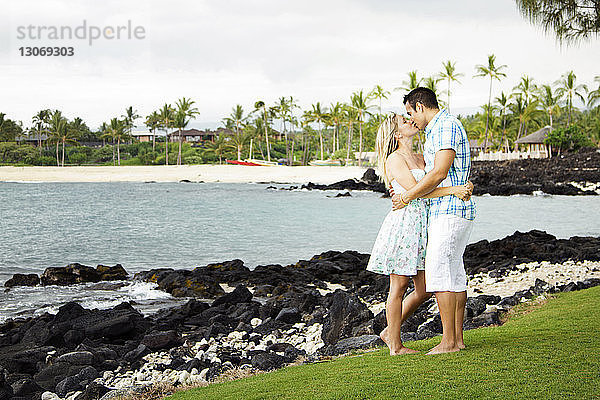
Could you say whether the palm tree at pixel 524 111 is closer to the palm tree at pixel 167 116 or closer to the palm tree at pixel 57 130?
the palm tree at pixel 167 116

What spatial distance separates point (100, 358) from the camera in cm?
790

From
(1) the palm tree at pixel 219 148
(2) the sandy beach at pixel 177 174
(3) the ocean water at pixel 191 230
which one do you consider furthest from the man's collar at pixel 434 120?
(1) the palm tree at pixel 219 148

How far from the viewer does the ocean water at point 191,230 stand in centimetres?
1761

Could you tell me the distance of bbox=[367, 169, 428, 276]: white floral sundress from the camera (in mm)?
4727

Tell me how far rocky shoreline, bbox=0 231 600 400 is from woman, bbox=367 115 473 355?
187 centimetres

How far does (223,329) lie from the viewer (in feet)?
29.6

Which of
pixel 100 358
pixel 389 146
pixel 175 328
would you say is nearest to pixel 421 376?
pixel 389 146

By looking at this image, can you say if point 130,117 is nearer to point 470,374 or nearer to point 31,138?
point 31,138

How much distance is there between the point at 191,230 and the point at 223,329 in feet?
62.7

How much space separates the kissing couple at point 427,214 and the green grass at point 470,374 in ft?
1.15

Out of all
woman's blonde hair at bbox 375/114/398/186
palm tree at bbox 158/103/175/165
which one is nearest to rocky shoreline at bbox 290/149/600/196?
woman's blonde hair at bbox 375/114/398/186

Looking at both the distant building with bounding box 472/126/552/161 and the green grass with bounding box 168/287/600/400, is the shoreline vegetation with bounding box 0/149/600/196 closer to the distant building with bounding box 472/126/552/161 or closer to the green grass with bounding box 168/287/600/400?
the distant building with bounding box 472/126/552/161

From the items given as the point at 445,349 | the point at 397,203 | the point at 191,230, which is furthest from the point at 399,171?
the point at 191,230

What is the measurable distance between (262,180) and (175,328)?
61.1 m
